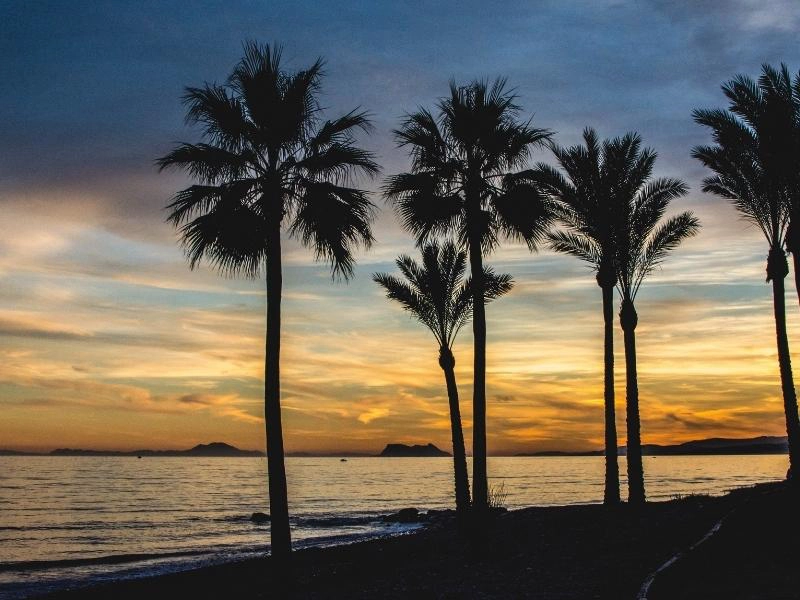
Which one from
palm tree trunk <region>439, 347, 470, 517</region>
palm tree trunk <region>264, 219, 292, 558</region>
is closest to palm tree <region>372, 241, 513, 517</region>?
palm tree trunk <region>439, 347, 470, 517</region>

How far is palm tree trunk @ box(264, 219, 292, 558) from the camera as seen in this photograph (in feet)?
52.6

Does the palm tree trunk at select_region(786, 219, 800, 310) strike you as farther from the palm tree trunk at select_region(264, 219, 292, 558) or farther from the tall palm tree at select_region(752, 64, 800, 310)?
the palm tree trunk at select_region(264, 219, 292, 558)

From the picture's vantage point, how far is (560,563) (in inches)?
733

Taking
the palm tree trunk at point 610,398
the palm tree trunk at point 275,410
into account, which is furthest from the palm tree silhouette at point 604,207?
the palm tree trunk at point 275,410

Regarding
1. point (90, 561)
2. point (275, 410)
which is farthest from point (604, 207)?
point (90, 561)

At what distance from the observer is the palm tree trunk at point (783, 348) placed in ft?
81.6

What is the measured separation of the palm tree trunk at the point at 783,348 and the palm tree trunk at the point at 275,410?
56.0ft

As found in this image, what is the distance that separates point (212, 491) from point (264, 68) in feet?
286

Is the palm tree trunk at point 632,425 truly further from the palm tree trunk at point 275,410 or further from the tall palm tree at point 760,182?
the palm tree trunk at point 275,410

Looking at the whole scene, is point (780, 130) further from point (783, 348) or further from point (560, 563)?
point (560, 563)

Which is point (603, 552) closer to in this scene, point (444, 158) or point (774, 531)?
point (774, 531)

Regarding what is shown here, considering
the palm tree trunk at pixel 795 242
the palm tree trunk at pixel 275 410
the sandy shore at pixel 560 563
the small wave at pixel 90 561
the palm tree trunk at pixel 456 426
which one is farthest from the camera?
the small wave at pixel 90 561

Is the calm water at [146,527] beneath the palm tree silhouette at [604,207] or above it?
beneath

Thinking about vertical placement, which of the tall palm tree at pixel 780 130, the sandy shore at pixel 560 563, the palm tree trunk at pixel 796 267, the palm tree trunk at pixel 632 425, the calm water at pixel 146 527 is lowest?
the calm water at pixel 146 527
